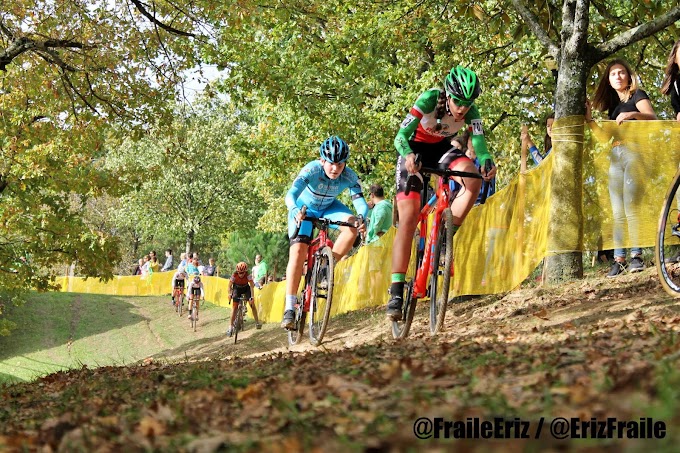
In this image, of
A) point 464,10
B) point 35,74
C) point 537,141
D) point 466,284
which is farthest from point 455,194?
point 537,141

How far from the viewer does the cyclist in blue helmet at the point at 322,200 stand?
952 centimetres

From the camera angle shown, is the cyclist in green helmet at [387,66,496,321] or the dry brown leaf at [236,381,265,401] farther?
the cyclist in green helmet at [387,66,496,321]

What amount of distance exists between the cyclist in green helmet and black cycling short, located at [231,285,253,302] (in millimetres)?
11822

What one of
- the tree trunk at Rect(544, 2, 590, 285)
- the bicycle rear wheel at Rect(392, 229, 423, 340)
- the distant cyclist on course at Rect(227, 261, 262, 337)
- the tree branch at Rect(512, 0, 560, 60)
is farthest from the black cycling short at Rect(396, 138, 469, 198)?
the distant cyclist on course at Rect(227, 261, 262, 337)

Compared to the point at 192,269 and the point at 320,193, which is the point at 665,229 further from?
the point at 192,269

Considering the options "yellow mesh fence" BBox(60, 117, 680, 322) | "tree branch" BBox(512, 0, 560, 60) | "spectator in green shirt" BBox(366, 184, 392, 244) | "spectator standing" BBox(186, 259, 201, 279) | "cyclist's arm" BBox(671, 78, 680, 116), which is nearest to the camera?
"cyclist's arm" BBox(671, 78, 680, 116)

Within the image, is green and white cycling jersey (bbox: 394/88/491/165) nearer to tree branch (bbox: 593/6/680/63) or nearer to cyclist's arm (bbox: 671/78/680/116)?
cyclist's arm (bbox: 671/78/680/116)

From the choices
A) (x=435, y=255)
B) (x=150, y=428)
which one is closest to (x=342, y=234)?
(x=435, y=255)

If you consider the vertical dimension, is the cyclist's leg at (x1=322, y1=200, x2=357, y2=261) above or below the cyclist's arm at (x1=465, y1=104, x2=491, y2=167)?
below

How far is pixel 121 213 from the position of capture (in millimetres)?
66000

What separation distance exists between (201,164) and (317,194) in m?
54.6

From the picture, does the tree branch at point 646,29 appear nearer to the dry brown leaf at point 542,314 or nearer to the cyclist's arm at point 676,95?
the cyclist's arm at point 676,95

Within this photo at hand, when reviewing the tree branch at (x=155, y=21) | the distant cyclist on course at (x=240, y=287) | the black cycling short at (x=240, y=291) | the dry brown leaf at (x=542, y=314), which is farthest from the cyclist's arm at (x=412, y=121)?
the black cycling short at (x=240, y=291)

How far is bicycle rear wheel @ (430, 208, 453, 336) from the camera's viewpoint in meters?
7.56
